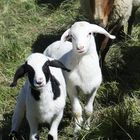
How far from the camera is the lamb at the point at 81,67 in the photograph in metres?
5.61

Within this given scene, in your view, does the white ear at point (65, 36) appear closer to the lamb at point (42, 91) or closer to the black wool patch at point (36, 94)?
the lamb at point (42, 91)

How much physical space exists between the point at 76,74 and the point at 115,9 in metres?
1.73

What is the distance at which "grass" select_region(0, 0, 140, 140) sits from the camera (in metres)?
5.81

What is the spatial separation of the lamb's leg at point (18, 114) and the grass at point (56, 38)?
0.23 m

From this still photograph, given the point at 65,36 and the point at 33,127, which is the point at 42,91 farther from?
the point at 65,36

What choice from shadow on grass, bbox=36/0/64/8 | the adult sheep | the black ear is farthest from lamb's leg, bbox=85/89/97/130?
shadow on grass, bbox=36/0/64/8

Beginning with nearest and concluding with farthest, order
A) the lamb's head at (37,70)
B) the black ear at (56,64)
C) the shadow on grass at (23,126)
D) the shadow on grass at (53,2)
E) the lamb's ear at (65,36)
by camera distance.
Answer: the lamb's head at (37,70), the black ear at (56,64), the lamb's ear at (65,36), the shadow on grass at (23,126), the shadow on grass at (53,2)

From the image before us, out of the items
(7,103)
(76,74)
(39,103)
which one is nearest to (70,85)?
(76,74)

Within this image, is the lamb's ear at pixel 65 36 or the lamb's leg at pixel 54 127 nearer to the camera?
the lamb's leg at pixel 54 127

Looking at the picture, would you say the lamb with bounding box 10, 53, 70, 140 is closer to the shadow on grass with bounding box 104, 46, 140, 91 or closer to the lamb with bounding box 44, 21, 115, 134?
the lamb with bounding box 44, 21, 115, 134

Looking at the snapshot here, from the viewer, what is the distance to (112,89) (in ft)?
22.6

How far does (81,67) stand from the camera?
5.77 metres

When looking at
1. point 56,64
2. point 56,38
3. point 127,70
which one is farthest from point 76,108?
point 56,38

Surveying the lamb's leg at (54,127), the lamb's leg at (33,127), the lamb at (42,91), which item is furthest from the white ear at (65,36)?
the lamb's leg at (33,127)
